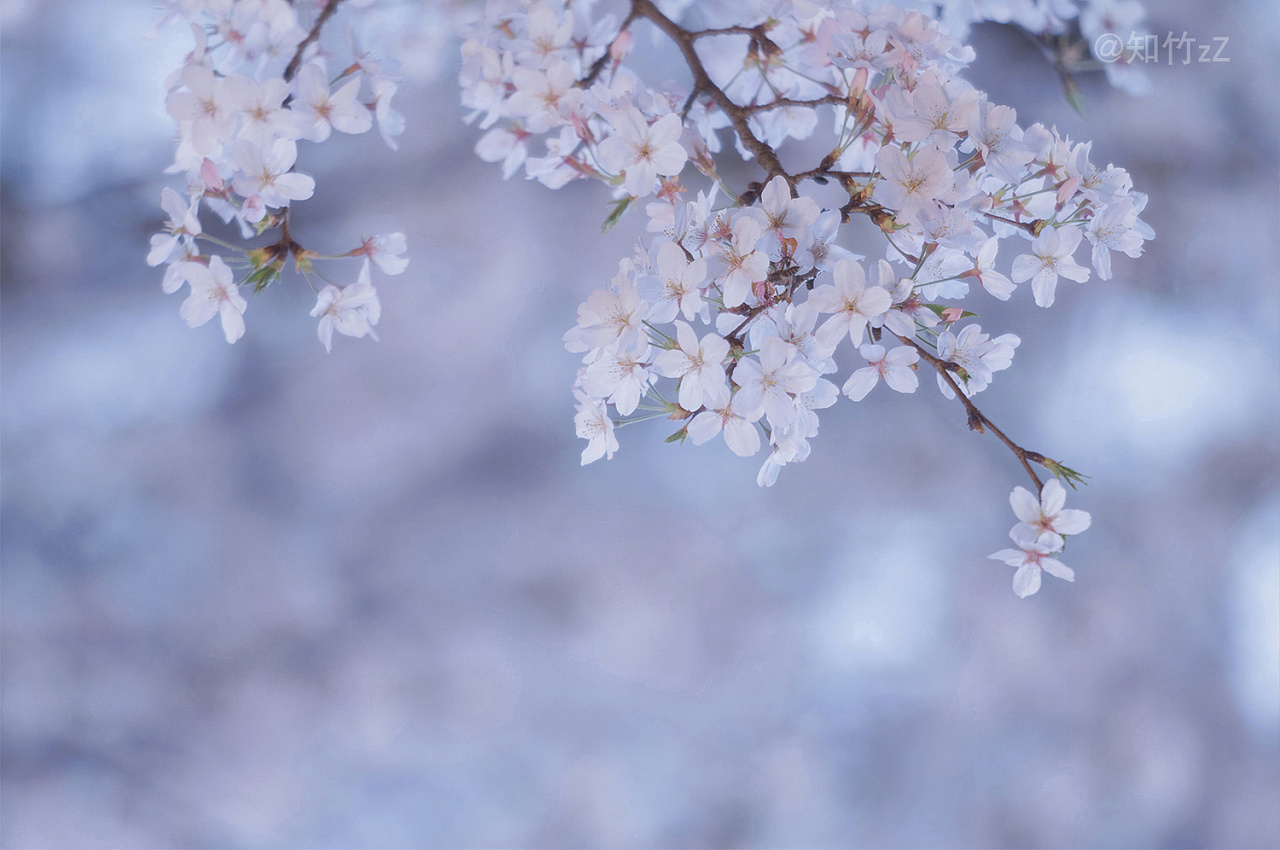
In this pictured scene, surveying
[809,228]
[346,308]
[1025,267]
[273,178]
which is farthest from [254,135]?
[1025,267]

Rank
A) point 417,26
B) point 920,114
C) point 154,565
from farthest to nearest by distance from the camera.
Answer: point 154,565 < point 417,26 < point 920,114

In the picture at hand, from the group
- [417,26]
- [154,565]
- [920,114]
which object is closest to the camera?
[920,114]

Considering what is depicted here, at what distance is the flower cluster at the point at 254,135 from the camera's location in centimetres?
48

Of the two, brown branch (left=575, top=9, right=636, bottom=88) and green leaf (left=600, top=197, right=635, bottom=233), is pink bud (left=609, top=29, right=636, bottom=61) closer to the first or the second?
brown branch (left=575, top=9, right=636, bottom=88)

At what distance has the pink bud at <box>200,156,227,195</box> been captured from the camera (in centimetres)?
48

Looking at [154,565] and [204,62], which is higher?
[204,62]

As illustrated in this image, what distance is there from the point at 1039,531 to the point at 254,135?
2.05 feet

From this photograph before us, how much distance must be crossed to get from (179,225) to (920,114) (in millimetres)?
514

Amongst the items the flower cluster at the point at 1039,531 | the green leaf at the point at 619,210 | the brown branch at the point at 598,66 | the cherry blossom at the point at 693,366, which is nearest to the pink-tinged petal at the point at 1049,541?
the flower cluster at the point at 1039,531

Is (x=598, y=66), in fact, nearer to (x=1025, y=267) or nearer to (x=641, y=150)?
(x=641, y=150)

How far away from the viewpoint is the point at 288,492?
1.13 m

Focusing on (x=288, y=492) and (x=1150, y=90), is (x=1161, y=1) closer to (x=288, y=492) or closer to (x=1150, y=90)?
(x=1150, y=90)

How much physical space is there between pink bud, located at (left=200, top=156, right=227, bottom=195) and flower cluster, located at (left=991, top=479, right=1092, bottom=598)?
602mm

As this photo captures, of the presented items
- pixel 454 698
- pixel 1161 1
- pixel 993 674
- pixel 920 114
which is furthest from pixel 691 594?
pixel 1161 1
